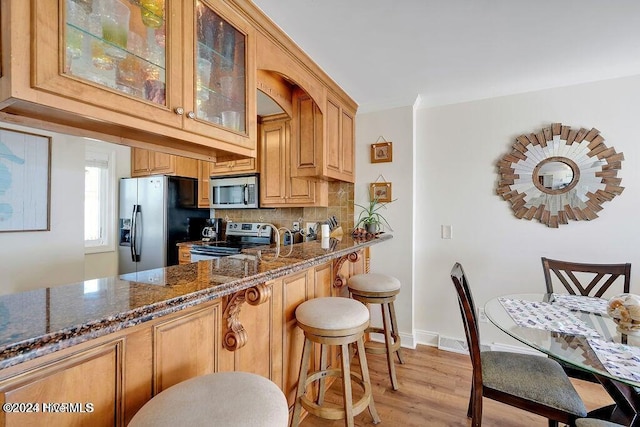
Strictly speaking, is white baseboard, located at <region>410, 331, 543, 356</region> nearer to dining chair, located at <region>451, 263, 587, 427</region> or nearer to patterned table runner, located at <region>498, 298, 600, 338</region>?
patterned table runner, located at <region>498, 298, 600, 338</region>

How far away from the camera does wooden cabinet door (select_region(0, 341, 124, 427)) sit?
698 millimetres

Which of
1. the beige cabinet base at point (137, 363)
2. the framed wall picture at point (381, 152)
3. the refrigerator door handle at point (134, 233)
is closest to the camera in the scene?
the beige cabinet base at point (137, 363)

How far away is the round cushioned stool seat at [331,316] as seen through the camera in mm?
1514

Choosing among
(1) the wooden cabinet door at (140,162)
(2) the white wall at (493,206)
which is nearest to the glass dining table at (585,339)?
(2) the white wall at (493,206)

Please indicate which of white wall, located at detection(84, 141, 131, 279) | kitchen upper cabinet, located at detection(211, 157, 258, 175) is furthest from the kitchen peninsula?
white wall, located at detection(84, 141, 131, 279)

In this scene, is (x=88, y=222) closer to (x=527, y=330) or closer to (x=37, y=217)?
(x=37, y=217)

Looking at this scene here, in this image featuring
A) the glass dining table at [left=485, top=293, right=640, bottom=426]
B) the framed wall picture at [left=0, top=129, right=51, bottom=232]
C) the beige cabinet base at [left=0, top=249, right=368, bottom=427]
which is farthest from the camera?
the framed wall picture at [left=0, top=129, right=51, bottom=232]

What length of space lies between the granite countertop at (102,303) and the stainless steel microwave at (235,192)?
7.10 feet

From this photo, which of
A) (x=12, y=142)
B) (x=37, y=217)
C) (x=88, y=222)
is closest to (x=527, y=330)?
(x=37, y=217)

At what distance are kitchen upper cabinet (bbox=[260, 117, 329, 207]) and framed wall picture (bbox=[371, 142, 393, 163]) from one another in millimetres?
622

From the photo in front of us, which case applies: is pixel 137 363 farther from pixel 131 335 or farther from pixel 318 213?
pixel 318 213

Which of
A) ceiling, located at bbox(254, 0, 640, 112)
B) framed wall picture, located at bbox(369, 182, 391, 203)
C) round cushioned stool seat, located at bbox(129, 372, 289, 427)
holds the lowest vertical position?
round cushioned stool seat, located at bbox(129, 372, 289, 427)

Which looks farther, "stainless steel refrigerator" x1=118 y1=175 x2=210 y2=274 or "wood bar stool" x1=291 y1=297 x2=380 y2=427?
"stainless steel refrigerator" x1=118 y1=175 x2=210 y2=274

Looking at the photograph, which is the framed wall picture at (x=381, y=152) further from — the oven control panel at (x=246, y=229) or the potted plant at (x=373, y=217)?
the oven control panel at (x=246, y=229)
